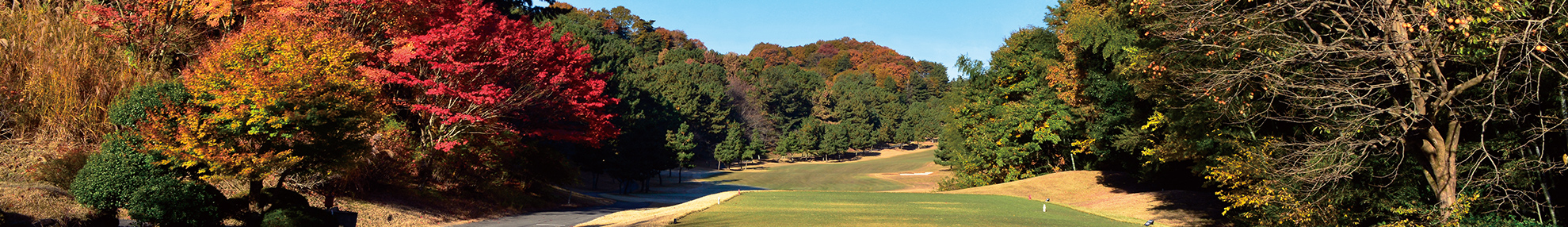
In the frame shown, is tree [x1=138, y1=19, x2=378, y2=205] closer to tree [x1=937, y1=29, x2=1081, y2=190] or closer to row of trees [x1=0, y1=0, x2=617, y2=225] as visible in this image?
row of trees [x1=0, y1=0, x2=617, y2=225]

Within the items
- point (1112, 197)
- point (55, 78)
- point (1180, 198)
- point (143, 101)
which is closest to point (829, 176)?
point (1112, 197)

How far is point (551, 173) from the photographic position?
113 feet

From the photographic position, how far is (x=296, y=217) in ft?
52.4

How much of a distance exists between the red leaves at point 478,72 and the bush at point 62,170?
6727 mm

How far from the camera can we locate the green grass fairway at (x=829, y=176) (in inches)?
2670

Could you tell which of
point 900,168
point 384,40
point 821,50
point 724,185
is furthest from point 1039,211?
point 821,50

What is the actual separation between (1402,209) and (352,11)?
24.2 meters

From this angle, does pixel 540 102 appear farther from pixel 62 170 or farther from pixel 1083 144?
pixel 1083 144

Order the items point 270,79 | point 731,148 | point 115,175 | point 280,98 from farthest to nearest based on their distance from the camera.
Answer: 1. point 731,148
2. point 270,79
3. point 280,98
4. point 115,175

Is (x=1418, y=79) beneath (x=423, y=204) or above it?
above

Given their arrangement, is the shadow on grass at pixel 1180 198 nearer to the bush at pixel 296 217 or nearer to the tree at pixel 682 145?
the bush at pixel 296 217

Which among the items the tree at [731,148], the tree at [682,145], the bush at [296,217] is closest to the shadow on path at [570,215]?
the bush at [296,217]

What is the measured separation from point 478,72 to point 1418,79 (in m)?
22.8

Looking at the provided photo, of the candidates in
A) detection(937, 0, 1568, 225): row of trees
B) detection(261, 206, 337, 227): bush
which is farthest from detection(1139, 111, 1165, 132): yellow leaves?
detection(261, 206, 337, 227): bush
